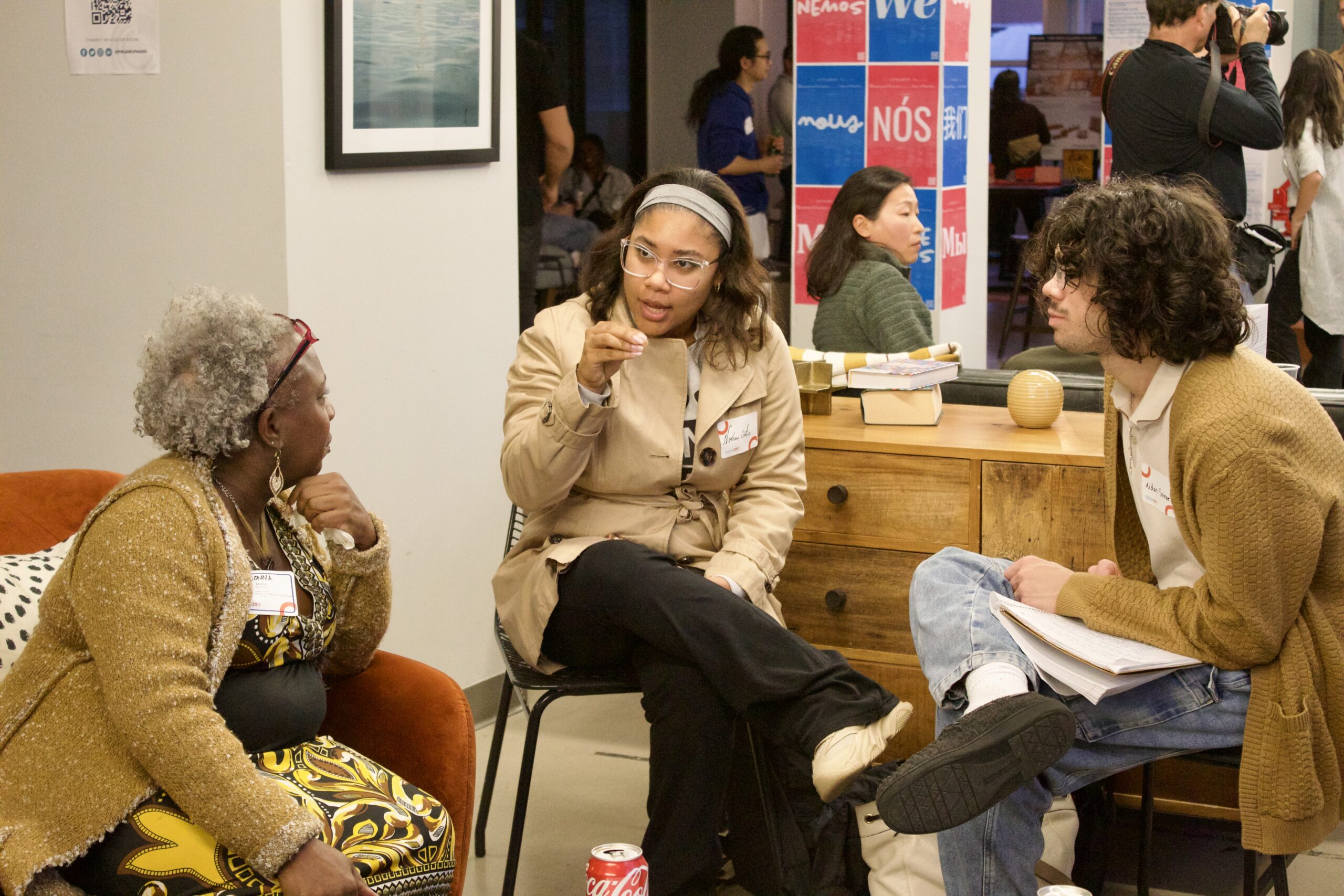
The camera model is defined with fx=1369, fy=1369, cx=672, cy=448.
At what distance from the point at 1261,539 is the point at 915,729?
44.8 inches

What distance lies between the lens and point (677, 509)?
8.51ft

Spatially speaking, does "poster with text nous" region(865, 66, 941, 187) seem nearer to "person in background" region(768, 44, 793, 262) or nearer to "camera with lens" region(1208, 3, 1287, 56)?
"camera with lens" region(1208, 3, 1287, 56)

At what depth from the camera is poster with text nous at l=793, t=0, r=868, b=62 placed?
546 centimetres

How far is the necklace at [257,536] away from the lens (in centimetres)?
188

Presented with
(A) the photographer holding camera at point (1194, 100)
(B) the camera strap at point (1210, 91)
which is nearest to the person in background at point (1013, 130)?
(A) the photographer holding camera at point (1194, 100)

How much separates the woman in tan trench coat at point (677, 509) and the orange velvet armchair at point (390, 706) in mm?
363

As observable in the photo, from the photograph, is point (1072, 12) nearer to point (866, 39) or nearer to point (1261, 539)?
point (866, 39)

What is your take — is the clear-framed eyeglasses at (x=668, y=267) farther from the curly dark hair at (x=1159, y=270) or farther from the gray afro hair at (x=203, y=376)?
the gray afro hair at (x=203, y=376)

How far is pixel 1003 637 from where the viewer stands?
2.19m

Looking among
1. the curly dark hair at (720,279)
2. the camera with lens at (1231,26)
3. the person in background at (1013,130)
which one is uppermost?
the person in background at (1013,130)

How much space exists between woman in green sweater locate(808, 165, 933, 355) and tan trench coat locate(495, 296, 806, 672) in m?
1.08

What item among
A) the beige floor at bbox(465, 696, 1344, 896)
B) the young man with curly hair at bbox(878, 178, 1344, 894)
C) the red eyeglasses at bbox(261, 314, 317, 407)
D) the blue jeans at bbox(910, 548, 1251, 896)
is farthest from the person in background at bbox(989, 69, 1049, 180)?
the red eyeglasses at bbox(261, 314, 317, 407)

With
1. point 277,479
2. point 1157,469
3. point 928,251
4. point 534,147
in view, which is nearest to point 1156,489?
point 1157,469

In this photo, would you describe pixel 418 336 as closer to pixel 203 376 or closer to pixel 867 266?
pixel 867 266
